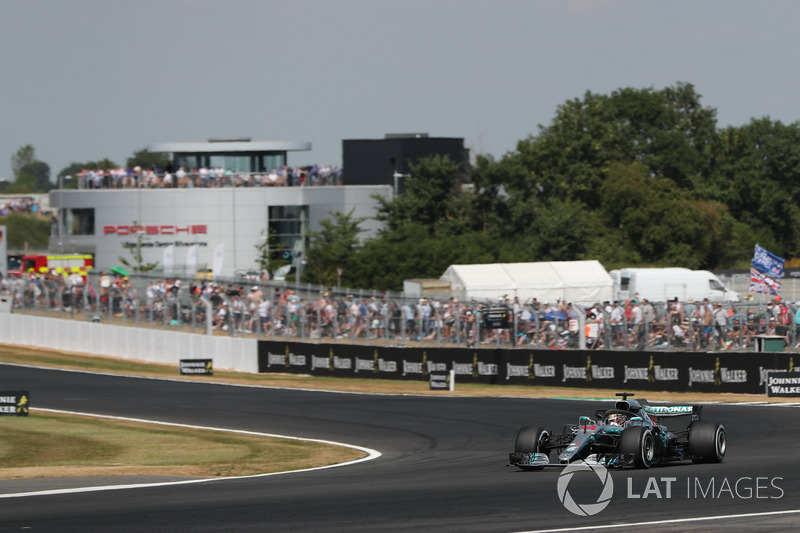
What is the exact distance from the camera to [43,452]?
62.9 feet

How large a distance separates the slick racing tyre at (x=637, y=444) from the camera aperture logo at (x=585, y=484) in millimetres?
399

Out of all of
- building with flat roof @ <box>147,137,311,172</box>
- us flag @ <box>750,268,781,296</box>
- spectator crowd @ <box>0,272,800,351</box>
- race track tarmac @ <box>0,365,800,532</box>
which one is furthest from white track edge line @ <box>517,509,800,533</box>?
building with flat roof @ <box>147,137,311,172</box>

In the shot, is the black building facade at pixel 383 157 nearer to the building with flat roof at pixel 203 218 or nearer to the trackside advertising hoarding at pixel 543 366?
the building with flat roof at pixel 203 218

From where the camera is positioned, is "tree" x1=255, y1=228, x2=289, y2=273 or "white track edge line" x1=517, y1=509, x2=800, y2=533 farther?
"tree" x1=255, y1=228, x2=289, y2=273

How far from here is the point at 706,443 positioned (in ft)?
48.0

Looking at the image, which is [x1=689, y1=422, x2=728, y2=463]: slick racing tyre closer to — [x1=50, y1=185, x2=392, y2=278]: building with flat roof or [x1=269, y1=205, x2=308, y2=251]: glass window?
[x1=50, y1=185, x2=392, y2=278]: building with flat roof

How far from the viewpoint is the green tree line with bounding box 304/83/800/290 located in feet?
208

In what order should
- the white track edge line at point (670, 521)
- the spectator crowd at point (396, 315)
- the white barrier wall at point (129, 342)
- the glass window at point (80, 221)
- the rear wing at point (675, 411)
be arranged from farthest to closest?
the glass window at point (80, 221), the white barrier wall at point (129, 342), the spectator crowd at point (396, 315), the rear wing at point (675, 411), the white track edge line at point (670, 521)

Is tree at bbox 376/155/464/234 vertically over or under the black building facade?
under

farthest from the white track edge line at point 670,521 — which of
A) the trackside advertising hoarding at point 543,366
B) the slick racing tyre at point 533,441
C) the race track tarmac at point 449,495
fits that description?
the trackside advertising hoarding at point 543,366

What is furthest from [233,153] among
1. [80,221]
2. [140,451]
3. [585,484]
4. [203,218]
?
[585,484]

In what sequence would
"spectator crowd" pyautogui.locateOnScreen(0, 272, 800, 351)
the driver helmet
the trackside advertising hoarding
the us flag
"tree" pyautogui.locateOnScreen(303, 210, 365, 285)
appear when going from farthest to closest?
"tree" pyautogui.locateOnScreen(303, 210, 365, 285), the us flag, "spectator crowd" pyautogui.locateOnScreen(0, 272, 800, 351), the trackside advertising hoarding, the driver helmet

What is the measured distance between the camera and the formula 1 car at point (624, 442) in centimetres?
1390

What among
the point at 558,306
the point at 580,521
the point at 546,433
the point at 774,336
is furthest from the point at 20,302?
the point at 580,521
